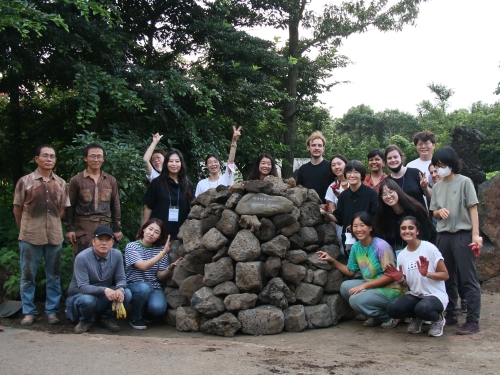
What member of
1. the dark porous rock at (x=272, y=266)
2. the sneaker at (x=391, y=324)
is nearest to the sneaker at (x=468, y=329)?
the sneaker at (x=391, y=324)

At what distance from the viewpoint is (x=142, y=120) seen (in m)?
8.02

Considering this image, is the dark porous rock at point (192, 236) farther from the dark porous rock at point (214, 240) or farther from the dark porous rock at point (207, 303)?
the dark porous rock at point (207, 303)

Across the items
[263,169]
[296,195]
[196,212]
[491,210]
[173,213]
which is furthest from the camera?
[491,210]

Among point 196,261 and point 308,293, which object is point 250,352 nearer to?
point 308,293

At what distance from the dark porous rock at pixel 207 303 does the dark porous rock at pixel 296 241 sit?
0.97 m

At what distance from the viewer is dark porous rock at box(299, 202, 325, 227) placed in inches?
226

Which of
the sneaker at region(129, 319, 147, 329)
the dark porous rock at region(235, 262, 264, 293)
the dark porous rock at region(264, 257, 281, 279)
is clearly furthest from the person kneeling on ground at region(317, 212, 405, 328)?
the sneaker at region(129, 319, 147, 329)

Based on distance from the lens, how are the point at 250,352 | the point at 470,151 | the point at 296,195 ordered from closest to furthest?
the point at 250,352 < the point at 296,195 < the point at 470,151

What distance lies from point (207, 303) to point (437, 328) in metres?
2.21

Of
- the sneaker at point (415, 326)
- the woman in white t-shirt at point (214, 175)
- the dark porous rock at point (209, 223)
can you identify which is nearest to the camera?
the sneaker at point (415, 326)

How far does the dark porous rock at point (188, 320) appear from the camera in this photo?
529 centimetres

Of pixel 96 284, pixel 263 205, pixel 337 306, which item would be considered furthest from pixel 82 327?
pixel 337 306

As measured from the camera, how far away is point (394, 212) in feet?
17.5

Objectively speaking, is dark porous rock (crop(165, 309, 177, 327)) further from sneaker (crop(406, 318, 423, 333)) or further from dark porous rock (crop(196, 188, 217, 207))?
sneaker (crop(406, 318, 423, 333))
